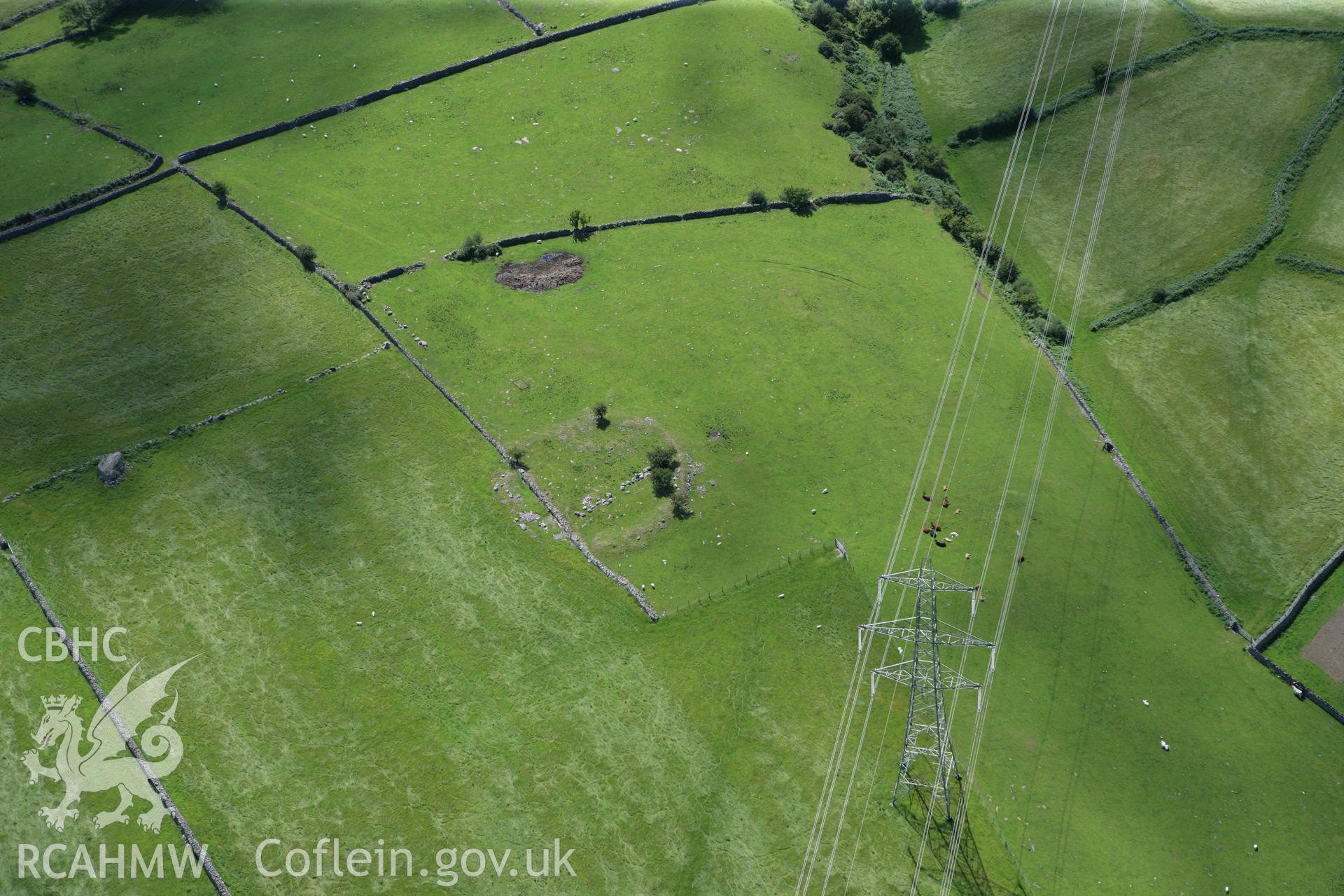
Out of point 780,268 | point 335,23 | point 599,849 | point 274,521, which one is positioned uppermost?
point 335,23

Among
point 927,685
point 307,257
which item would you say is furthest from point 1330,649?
point 307,257

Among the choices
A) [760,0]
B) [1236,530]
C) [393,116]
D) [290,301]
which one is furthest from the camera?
[760,0]

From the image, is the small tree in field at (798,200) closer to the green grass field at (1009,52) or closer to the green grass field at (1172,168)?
the green grass field at (1172,168)

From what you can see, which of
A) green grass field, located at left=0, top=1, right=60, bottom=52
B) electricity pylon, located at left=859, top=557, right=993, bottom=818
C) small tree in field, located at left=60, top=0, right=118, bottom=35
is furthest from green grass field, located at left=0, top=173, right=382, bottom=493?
electricity pylon, located at left=859, top=557, right=993, bottom=818

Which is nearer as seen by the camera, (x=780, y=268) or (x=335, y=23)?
(x=780, y=268)

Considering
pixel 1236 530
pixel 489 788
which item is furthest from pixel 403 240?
pixel 1236 530

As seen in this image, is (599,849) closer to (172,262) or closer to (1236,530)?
(1236,530)

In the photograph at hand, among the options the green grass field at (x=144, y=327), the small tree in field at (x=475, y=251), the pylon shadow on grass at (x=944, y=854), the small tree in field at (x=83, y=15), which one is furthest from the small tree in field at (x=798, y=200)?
the small tree in field at (x=83, y=15)

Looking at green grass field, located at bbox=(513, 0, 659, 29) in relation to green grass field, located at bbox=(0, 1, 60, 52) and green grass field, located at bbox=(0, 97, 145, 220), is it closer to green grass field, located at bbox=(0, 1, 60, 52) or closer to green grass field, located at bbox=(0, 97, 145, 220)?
green grass field, located at bbox=(0, 97, 145, 220)
